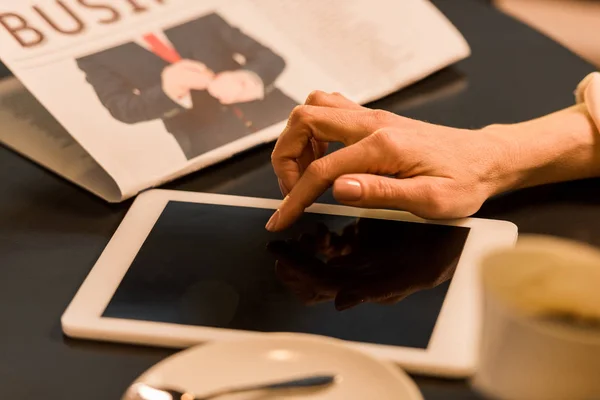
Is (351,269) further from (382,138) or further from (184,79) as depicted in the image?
(184,79)

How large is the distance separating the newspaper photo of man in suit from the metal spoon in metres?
0.34

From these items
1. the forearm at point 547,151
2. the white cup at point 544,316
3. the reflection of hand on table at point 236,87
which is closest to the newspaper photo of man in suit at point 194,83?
the reflection of hand on table at point 236,87

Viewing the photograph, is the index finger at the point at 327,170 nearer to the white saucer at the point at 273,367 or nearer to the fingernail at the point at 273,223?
the fingernail at the point at 273,223

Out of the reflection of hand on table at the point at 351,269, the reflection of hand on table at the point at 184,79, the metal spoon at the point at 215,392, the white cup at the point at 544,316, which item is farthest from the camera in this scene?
the reflection of hand on table at the point at 184,79

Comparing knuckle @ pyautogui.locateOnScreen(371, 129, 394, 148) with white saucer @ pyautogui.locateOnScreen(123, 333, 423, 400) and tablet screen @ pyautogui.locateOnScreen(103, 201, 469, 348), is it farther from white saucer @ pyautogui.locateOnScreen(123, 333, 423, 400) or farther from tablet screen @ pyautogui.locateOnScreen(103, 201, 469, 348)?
white saucer @ pyautogui.locateOnScreen(123, 333, 423, 400)

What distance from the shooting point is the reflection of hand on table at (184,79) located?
0.83 m

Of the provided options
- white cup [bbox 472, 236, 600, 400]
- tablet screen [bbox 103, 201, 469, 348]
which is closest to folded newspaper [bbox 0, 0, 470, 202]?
tablet screen [bbox 103, 201, 469, 348]

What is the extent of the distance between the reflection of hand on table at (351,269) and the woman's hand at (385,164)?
3 cm

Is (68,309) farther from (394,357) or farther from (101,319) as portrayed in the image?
(394,357)

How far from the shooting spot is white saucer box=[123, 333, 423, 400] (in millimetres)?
465

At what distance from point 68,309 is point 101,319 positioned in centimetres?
3

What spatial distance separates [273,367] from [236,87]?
1.41ft

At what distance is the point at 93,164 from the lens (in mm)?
782

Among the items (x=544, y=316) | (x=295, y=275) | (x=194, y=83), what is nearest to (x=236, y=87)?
(x=194, y=83)
